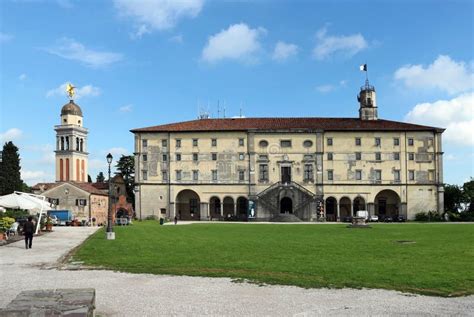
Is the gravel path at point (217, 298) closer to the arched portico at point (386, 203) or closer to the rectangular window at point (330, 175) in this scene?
the rectangular window at point (330, 175)

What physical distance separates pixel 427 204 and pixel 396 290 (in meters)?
67.9

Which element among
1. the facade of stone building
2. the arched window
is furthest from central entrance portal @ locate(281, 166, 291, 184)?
the arched window

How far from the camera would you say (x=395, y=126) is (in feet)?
252

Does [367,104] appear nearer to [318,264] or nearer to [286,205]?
[286,205]

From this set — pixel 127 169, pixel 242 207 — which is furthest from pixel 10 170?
pixel 242 207

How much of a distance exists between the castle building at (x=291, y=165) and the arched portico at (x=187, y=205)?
1519mm

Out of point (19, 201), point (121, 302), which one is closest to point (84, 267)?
point (121, 302)

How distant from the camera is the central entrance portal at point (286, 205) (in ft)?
246

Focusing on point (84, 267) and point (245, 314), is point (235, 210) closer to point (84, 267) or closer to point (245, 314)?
point (84, 267)

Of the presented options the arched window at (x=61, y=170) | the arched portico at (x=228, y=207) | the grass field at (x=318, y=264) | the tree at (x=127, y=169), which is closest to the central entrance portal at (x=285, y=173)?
the arched portico at (x=228, y=207)

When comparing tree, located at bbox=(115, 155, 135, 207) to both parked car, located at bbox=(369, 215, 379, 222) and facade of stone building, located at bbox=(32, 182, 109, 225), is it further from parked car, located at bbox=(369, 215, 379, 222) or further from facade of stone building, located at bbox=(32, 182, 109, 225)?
parked car, located at bbox=(369, 215, 379, 222)

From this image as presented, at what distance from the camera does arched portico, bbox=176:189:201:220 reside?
260ft

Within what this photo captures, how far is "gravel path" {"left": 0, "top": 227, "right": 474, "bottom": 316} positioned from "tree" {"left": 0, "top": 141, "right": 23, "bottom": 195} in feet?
216

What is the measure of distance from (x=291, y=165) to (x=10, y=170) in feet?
129
